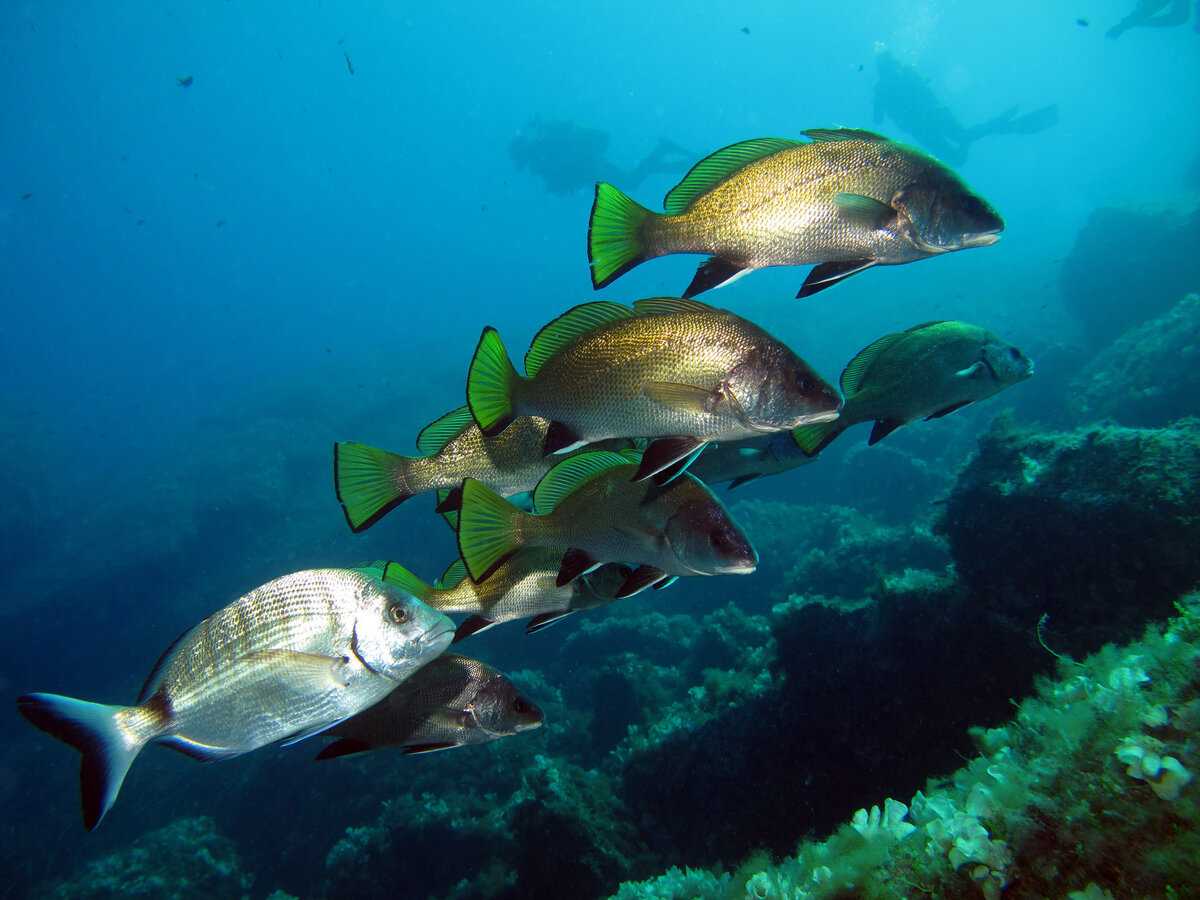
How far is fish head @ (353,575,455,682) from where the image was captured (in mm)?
2062

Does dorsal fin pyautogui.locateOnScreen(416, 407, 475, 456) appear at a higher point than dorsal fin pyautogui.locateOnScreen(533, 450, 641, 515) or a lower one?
higher

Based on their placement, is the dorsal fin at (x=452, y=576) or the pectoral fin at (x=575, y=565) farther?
the dorsal fin at (x=452, y=576)

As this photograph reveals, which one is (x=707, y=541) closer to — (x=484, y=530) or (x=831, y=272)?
(x=484, y=530)

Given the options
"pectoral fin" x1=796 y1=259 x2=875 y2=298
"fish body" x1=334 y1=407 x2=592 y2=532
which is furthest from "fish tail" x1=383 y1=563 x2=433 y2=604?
"pectoral fin" x1=796 y1=259 x2=875 y2=298

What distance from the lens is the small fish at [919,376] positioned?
106 inches

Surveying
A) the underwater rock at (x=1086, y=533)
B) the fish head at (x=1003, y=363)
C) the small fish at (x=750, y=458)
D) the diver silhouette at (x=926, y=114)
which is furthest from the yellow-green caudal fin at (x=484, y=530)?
the diver silhouette at (x=926, y=114)

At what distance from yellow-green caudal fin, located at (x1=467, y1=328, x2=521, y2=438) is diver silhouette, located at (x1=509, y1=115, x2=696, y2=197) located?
40.7m

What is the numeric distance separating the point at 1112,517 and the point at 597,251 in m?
4.86

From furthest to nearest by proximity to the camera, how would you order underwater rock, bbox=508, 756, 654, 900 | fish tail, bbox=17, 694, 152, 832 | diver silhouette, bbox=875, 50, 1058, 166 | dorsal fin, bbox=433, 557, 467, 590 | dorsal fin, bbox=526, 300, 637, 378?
diver silhouette, bbox=875, 50, 1058, 166
underwater rock, bbox=508, 756, 654, 900
dorsal fin, bbox=433, 557, 467, 590
dorsal fin, bbox=526, 300, 637, 378
fish tail, bbox=17, 694, 152, 832

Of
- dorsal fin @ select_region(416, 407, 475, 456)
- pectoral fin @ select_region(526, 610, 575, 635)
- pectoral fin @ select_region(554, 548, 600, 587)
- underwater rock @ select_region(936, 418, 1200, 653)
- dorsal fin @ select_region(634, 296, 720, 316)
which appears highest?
dorsal fin @ select_region(634, 296, 720, 316)

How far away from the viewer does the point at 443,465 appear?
2.54 m

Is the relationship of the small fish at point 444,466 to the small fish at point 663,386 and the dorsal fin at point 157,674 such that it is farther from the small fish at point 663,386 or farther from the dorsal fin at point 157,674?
the dorsal fin at point 157,674

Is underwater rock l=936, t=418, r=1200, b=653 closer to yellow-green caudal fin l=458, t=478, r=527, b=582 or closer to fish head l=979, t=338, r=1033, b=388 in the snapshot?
fish head l=979, t=338, r=1033, b=388

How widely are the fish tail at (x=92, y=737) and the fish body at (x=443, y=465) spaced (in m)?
1.08
